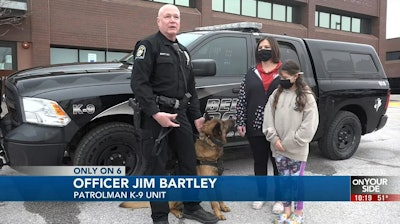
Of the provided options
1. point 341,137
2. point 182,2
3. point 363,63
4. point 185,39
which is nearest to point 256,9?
point 182,2

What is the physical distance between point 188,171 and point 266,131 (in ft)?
2.52

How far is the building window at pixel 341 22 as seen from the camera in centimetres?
2847

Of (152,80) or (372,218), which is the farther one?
(372,218)

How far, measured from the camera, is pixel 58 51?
1670 cm

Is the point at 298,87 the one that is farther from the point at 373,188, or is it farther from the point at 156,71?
the point at 156,71

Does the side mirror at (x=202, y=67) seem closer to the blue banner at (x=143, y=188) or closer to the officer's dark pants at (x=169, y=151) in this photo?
the officer's dark pants at (x=169, y=151)

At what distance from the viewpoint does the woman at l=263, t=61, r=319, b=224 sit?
3104 mm

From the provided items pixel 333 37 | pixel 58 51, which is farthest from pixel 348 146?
pixel 333 37

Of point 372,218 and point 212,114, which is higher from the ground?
point 212,114

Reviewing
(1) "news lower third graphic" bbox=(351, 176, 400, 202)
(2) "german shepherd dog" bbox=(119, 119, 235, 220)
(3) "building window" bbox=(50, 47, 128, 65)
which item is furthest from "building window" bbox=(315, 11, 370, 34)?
(2) "german shepherd dog" bbox=(119, 119, 235, 220)

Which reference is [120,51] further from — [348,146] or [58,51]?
[348,146]

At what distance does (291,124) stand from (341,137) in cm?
279

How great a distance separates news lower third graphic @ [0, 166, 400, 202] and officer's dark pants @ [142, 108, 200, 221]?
0.12m

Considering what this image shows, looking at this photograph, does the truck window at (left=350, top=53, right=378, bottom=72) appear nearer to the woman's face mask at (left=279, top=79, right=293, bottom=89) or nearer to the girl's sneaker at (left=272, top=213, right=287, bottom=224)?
the woman's face mask at (left=279, top=79, right=293, bottom=89)
